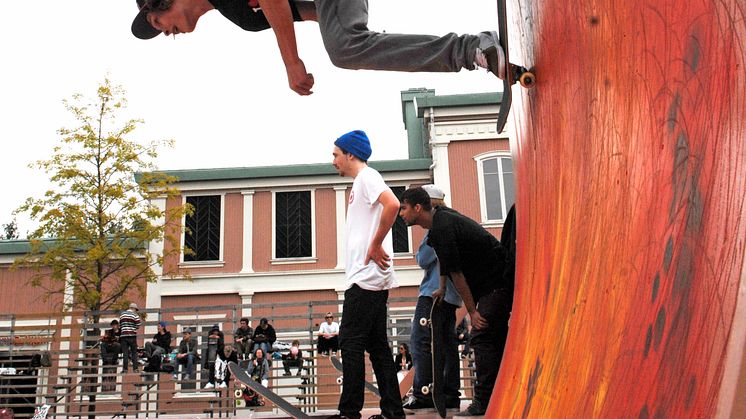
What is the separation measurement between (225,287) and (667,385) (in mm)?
23619

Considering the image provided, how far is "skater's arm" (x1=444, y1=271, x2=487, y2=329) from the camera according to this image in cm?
376

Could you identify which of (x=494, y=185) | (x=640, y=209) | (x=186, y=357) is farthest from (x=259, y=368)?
(x=640, y=209)

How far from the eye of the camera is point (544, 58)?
135cm

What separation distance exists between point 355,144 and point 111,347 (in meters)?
13.3

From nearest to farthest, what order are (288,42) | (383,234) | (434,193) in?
(288,42), (383,234), (434,193)

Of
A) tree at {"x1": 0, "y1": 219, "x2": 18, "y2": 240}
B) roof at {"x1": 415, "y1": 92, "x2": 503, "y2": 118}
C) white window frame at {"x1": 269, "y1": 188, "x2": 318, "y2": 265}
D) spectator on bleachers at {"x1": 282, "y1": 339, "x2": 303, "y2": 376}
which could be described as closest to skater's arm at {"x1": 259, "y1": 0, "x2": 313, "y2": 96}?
spectator on bleachers at {"x1": 282, "y1": 339, "x2": 303, "y2": 376}

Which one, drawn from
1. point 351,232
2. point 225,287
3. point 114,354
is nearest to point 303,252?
point 225,287

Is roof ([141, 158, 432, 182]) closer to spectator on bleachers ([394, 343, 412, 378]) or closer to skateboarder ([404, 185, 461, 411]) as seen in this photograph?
spectator on bleachers ([394, 343, 412, 378])

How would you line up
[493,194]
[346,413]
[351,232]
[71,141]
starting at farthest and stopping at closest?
[493,194], [71,141], [351,232], [346,413]

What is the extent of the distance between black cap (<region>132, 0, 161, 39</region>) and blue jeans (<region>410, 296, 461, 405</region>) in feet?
9.50

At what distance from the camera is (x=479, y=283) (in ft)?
12.8

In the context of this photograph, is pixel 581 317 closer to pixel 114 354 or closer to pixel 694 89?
pixel 694 89

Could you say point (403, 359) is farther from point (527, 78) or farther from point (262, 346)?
point (527, 78)

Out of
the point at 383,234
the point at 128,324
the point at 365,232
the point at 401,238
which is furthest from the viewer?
the point at 401,238
